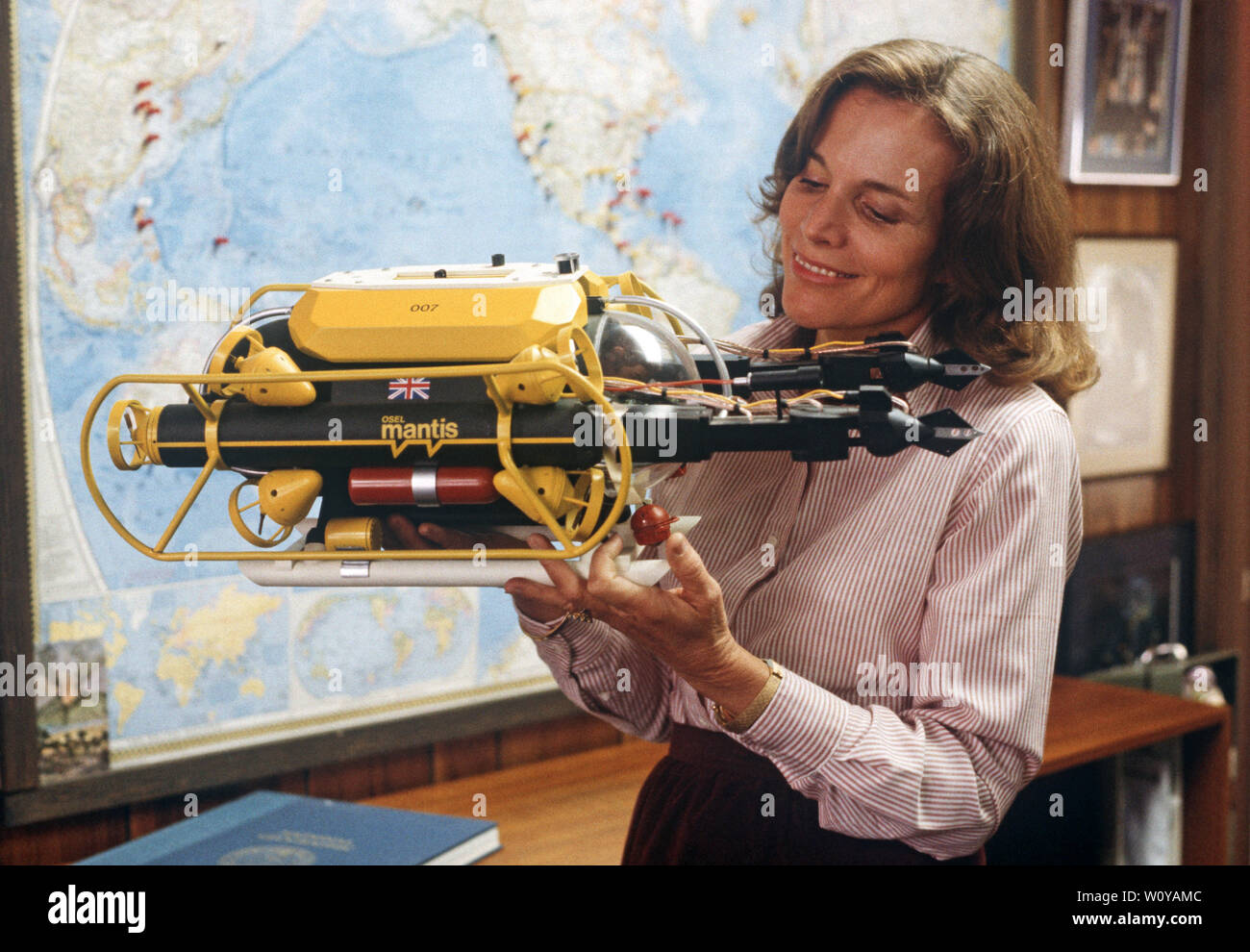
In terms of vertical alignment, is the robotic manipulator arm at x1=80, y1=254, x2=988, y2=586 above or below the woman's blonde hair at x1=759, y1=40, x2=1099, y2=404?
below

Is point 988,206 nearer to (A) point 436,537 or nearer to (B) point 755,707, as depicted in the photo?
(B) point 755,707

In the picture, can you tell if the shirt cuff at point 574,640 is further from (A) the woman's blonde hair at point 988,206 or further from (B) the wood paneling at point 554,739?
(B) the wood paneling at point 554,739

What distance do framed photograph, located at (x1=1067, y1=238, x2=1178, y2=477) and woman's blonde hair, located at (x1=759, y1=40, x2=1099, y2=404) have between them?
1505 millimetres

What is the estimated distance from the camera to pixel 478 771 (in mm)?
1903

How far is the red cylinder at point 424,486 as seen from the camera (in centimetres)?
90

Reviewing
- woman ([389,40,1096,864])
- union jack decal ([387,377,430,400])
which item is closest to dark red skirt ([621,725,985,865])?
woman ([389,40,1096,864])

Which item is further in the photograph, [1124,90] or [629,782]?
[1124,90]

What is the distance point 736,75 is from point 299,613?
3.87ft

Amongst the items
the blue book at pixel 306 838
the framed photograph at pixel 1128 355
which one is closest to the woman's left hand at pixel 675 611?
the blue book at pixel 306 838

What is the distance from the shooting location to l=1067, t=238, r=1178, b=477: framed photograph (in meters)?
2.72

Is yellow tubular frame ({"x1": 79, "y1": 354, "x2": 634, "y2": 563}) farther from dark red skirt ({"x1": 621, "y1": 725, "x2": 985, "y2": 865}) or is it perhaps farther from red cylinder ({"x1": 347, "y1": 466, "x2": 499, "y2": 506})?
dark red skirt ({"x1": 621, "y1": 725, "x2": 985, "y2": 865})

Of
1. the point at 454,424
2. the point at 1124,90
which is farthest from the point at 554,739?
the point at 1124,90

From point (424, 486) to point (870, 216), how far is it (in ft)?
1.89

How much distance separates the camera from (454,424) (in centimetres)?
88
